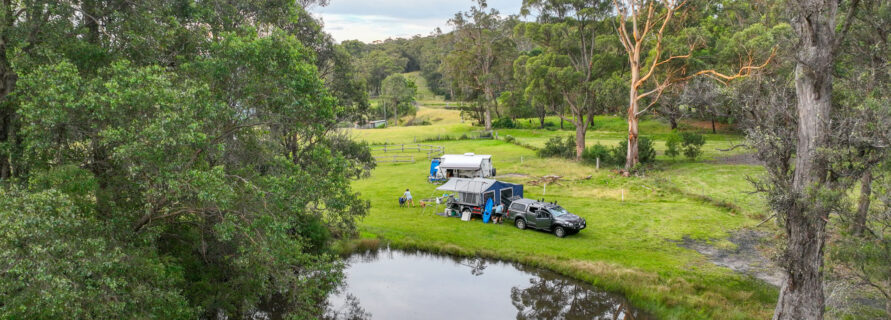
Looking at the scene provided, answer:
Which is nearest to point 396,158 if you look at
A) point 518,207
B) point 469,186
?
point 469,186

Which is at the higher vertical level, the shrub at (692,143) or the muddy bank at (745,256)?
the shrub at (692,143)

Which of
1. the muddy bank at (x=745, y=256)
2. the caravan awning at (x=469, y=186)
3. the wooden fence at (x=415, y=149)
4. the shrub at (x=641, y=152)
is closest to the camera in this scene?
the muddy bank at (x=745, y=256)

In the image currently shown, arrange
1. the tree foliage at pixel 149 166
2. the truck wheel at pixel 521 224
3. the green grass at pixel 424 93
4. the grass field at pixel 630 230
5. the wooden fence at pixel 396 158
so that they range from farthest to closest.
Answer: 1. the green grass at pixel 424 93
2. the wooden fence at pixel 396 158
3. the truck wheel at pixel 521 224
4. the grass field at pixel 630 230
5. the tree foliage at pixel 149 166

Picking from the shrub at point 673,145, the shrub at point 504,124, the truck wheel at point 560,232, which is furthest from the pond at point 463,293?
the shrub at point 504,124

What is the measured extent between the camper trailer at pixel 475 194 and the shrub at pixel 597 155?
14.8m

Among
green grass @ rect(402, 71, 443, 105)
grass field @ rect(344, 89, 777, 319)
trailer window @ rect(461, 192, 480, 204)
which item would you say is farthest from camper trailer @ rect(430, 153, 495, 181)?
green grass @ rect(402, 71, 443, 105)

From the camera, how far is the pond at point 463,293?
14.9 metres

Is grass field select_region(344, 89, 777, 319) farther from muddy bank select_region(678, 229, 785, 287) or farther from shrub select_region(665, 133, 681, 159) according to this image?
shrub select_region(665, 133, 681, 159)

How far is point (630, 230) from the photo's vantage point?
21438 millimetres

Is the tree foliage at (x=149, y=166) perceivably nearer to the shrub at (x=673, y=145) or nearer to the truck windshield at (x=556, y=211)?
the truck windshield at (x=556, y=211)

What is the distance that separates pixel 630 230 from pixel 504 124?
45982mm

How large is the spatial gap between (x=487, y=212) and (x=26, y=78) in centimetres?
1779

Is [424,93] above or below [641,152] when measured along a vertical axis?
above

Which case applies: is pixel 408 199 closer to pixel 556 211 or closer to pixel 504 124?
pixel 556 211
